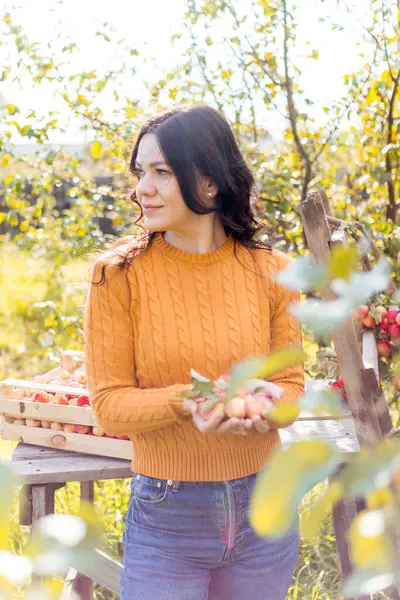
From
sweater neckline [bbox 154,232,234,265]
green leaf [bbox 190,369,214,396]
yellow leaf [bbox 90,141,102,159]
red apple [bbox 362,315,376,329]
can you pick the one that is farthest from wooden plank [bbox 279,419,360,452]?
yellow leaf [bbox 90,141,102,159]

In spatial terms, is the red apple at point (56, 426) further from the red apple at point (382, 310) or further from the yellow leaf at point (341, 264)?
the yellow leaf at point (341, 264)

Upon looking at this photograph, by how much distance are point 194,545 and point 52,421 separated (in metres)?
0.73

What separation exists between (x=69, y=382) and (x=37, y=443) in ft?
0.72

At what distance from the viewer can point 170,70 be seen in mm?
3455

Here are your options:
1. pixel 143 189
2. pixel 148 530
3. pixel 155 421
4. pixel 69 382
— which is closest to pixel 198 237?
pixel 143 189

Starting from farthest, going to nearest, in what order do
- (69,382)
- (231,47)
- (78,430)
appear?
(231,47), (69,382), (78,430)

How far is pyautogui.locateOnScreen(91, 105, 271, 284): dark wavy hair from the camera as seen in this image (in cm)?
153

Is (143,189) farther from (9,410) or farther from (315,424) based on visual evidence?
(315,424)

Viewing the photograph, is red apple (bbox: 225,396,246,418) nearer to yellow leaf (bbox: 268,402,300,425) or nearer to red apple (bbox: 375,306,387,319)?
yellow leaf (bbox: 268,402,300,425)

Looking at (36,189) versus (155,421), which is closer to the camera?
(155,421)

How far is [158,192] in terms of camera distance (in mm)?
1503

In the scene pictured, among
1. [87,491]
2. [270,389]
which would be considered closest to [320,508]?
[270,389]

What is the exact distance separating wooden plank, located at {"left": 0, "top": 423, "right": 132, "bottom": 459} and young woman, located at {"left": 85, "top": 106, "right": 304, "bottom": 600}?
0.43 meters

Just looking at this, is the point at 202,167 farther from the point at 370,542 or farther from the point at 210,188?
the point at 370,542
